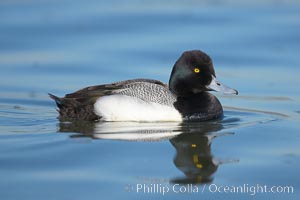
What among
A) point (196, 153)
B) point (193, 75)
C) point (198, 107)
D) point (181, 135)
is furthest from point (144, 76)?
point (196, 153)

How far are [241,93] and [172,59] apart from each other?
1.88 metres

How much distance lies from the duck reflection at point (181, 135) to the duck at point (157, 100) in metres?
0.14

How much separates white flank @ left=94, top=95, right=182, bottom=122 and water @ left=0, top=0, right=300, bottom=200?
167 mm

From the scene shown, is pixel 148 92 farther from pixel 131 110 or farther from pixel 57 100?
pixel 57 100

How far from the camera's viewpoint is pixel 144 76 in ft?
40.0

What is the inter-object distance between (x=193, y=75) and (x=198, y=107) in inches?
14.8

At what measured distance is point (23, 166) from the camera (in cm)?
797

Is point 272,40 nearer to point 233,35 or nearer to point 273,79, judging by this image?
point 233,35

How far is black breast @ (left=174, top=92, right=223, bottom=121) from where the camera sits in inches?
397

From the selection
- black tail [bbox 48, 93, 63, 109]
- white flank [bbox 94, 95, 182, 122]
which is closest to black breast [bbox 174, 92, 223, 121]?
white flank [bbox 94, 95, 182, 122]

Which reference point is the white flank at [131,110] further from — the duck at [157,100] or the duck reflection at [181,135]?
the duck reflection at [181,135]

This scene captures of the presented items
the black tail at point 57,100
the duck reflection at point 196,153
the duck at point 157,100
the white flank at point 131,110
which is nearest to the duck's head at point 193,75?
the duck at point 157,100

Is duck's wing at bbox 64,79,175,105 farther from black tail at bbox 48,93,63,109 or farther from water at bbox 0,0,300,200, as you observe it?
water at bbox 0,0,300,200

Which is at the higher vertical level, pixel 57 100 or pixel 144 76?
pixel 144 76
